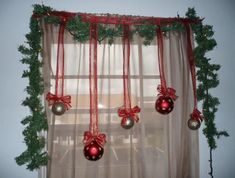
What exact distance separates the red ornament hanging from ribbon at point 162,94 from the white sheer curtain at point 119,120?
2.9 inches

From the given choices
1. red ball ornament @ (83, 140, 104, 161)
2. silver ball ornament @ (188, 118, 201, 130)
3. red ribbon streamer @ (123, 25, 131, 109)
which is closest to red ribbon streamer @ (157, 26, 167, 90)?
red ribbon streamer @ (123, 25, 131, 109)

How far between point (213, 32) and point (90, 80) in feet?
5.15

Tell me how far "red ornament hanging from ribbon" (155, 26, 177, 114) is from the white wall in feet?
1.55

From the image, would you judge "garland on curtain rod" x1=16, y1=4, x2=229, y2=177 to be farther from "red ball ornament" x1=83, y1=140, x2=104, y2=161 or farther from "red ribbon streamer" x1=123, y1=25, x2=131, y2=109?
"red ball ornament" x1=83, y1=140, x2=104, y2=161

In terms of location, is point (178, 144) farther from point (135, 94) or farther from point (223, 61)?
point (223, 61)

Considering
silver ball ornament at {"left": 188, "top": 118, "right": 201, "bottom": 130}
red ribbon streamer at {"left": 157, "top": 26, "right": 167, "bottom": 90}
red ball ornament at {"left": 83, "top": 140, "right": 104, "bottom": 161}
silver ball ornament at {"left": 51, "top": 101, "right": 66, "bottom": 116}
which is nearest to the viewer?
red ball ornament at {"left": 83, "top": 140, "right": 104, "bottom": 161}

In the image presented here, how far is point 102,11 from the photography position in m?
2.94

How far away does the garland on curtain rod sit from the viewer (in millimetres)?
2391

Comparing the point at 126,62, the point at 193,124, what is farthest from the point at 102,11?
the point at 193,124

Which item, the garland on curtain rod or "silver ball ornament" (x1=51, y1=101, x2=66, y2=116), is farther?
the garland on curtain rod

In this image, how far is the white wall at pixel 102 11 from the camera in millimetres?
2664

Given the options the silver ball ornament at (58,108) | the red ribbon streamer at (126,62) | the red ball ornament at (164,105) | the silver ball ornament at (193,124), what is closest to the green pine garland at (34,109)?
the silver ball ornament at (58,108)

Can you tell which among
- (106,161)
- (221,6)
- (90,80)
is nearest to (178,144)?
(106,161)

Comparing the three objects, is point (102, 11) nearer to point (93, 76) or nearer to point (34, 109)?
point (93, 76)
